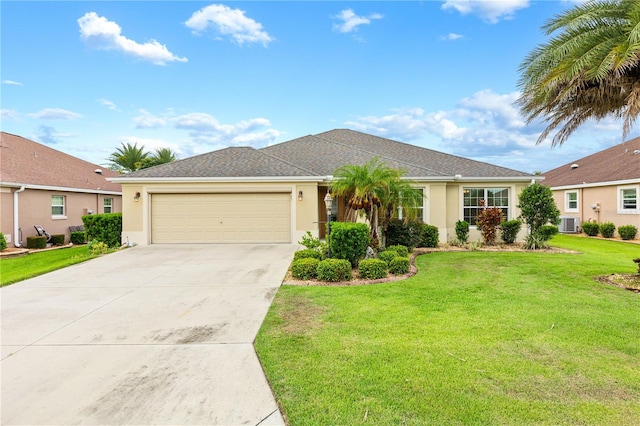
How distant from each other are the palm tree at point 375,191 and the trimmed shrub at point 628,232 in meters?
12.6

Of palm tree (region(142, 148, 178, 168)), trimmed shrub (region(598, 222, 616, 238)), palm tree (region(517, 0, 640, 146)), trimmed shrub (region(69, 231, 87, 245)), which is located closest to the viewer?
palm tree (region(517, 0, 640, 146))

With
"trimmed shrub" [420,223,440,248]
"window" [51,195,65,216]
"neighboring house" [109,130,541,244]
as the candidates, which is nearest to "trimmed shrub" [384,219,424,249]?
"trimmed shrub" [420,223,440,248]

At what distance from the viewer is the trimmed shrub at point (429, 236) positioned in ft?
41.2

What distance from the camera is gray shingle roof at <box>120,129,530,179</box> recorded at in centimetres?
1337

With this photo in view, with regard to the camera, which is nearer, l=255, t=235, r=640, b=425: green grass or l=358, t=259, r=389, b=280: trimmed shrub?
l=255, t=235, r=640, b=425: green grass

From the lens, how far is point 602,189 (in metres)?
17.9

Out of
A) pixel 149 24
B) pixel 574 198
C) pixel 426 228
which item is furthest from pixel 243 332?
pixel 574 198

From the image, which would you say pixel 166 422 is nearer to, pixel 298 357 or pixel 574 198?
pixel 298 357

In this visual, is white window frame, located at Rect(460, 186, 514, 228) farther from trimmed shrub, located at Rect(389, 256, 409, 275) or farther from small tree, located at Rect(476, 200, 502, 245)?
trimmed shrub, located at Rect(389, 256, 409, 275)

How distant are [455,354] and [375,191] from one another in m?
6.21

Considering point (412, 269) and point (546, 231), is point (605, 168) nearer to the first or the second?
point (546, 231)

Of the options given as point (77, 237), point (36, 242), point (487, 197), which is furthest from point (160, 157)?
point (487, 197)

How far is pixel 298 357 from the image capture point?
3.73m

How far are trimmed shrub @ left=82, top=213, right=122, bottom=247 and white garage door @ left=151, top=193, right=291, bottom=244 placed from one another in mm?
1383
